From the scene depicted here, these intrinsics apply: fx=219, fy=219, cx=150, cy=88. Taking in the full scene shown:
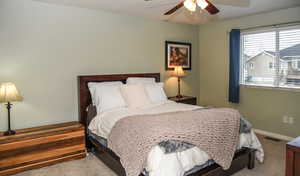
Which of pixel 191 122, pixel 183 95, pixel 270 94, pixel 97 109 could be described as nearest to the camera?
pixel 191 122

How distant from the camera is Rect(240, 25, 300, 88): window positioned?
3812 millimetres

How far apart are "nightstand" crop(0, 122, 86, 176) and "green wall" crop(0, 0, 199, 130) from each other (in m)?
0.40

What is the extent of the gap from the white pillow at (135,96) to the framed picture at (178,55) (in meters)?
1.44

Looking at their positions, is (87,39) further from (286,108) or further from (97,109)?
(286,108)

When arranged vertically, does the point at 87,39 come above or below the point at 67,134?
above

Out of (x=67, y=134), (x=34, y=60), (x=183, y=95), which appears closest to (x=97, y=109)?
(x=67, y=134)

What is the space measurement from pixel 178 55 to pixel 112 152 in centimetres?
294

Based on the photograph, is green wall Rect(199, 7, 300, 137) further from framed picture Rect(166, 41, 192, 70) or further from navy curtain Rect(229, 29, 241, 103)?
framed picture Rect(166, 41, 192, 70)

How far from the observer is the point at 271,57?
13.5 feet

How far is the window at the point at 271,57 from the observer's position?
381cm

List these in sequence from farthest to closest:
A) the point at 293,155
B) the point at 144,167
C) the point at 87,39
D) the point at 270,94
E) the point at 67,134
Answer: the point at 270,94 < the point at 87,39 < the point at 67,134 < the point at 144,167 < the point at 293,155

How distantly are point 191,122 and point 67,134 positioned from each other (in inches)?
70.9

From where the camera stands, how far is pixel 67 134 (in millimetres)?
3119

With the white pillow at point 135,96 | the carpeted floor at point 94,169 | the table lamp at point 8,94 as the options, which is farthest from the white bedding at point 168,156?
the table lamp at point 8,94
